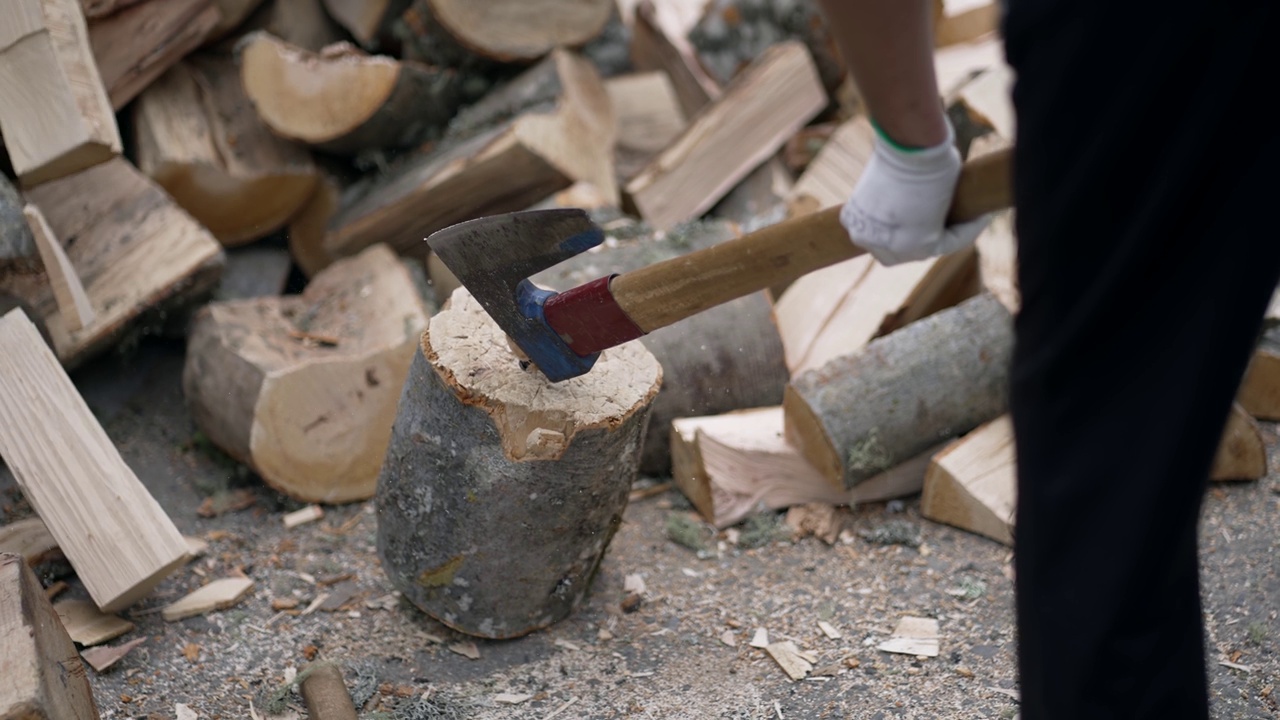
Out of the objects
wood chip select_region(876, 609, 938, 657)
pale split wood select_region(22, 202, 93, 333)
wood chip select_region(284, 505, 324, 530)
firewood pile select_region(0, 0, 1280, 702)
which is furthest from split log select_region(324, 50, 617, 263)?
wood chip select_region(876, 609, 938, 657)

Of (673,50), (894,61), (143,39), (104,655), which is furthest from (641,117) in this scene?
(894,61)

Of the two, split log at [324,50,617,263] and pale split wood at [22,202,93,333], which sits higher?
pale split wood at [22,202,93,333]

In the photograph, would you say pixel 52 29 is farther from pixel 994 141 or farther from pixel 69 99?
pixel 994 141

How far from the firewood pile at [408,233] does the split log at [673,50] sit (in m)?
0.01

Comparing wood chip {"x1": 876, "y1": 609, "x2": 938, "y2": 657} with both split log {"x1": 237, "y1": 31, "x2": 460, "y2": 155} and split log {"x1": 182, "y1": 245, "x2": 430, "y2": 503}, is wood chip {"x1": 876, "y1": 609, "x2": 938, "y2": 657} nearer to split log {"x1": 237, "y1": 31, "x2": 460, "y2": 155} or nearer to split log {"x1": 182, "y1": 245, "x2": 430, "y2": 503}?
split log {"x1": 182, "y1": 245, "x2": 430, "y2": 503}

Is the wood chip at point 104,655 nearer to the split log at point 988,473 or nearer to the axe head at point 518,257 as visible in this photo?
the axe head at point 518,257

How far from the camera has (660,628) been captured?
2.30 metres

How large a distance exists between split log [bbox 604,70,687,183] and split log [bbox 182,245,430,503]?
4.28 feet

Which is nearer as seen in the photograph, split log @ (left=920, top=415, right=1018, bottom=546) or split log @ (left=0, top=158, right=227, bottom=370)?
split log @ (left=920, top=415, right=1018, bottom=546)

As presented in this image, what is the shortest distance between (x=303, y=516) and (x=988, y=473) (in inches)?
68.1

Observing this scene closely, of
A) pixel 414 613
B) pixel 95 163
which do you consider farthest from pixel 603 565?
pixel 95 163

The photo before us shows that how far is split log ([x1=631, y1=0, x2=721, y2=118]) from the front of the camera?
3.91m

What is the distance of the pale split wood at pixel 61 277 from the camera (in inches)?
98.7

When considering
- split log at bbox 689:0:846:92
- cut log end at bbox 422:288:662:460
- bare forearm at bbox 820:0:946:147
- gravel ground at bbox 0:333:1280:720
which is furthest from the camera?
split log at bbox 689:0:846:92
